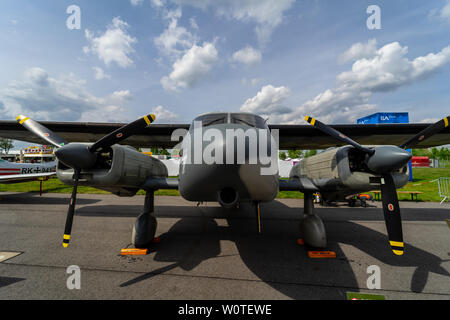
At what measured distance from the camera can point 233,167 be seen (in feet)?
7.26

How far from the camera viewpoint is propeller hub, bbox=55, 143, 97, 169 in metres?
3.36

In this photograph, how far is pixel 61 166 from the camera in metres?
3.99

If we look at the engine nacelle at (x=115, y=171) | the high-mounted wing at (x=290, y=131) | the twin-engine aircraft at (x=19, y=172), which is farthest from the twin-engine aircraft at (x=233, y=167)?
the twin-engine aircraft at (x=19, y=172)

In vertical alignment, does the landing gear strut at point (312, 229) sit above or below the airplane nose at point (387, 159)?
below

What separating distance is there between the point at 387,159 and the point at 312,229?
2.37 meters

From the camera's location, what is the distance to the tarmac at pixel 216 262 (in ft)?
9.60

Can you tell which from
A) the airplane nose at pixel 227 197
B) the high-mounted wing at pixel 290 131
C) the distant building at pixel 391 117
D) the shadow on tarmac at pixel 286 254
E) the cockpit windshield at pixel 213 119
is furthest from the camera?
the distant building at pixel 391 117

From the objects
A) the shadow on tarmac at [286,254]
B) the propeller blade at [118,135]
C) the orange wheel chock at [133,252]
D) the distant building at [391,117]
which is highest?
the distant building at [391,117]

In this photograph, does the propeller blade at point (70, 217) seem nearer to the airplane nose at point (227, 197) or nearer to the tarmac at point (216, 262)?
the tarmac at point (216, 262)

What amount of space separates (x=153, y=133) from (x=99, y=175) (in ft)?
15.1

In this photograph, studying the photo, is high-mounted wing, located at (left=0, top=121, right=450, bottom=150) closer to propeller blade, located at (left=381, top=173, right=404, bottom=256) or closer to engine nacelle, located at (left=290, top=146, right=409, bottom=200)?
engine nacelle, located at (left=290, top=146, right=409, bottom=200)

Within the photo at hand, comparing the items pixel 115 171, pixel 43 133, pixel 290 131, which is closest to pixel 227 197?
pixel 115 171
